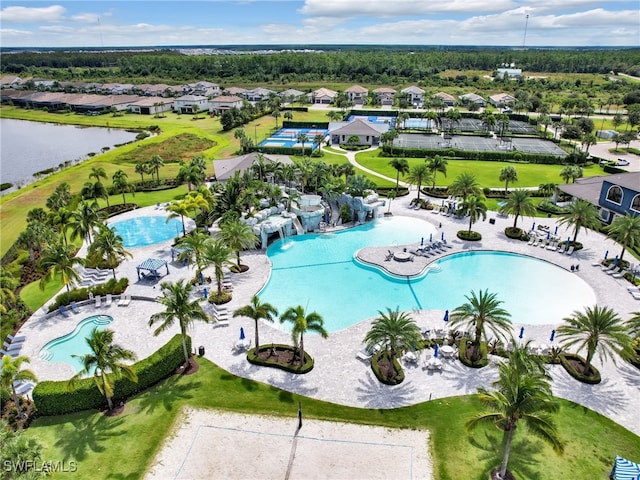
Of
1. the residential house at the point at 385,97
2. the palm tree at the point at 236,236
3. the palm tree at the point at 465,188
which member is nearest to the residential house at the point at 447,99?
the residential house at the point at 385,97

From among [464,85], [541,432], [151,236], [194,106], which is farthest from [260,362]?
[464,85]

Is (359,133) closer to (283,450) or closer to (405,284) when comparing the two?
(405,284)

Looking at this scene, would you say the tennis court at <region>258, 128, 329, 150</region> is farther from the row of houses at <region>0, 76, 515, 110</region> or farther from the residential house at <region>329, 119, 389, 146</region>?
the row of houses at <region>0, 76, 515, 110</region>

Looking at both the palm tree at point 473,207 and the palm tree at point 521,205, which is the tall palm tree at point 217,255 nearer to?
the palm tree at point 473,207

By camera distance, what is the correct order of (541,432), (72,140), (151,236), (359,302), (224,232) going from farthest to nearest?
(72,140), (151,236), (224,232), (359,302), (541,432)

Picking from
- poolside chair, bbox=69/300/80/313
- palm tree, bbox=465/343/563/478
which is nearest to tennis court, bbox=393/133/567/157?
poolside chair, bbox=69/300/80/313

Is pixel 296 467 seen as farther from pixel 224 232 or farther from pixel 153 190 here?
pixel 153 190

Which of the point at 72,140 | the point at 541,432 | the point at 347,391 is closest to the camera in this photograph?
the point at 541,432
